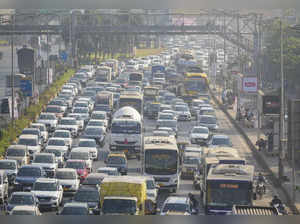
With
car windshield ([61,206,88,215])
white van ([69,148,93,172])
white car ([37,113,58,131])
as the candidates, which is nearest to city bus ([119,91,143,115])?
white car ([37,113,58,131])

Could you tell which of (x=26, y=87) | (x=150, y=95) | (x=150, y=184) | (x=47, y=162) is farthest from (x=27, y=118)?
(x=150, y=184)

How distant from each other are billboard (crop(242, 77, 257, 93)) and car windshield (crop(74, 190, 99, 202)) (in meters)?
34.0

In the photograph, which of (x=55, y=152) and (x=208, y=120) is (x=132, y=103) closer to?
(x=208, y=120)

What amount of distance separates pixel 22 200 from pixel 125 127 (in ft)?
58.3

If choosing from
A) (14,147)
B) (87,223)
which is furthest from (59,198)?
(87,223)

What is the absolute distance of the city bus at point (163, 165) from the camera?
3247 centimetres

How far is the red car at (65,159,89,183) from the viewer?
1314 inches

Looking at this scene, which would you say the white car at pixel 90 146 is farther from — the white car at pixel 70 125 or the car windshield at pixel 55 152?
the white car at pixel 70 125

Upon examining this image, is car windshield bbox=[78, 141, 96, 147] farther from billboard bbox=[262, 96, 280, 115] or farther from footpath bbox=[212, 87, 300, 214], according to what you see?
billboard bbox=[262, 96, 280, 115]

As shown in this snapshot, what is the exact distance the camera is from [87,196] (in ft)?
83.8

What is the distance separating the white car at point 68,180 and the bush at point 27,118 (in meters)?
8.87

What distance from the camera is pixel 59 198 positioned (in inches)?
1070

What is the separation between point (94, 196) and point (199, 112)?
33552mm

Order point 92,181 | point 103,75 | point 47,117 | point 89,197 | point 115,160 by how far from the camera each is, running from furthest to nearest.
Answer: point 103,75 → point 47,117 → point 115,160 → point 92,181 → point 89,197
